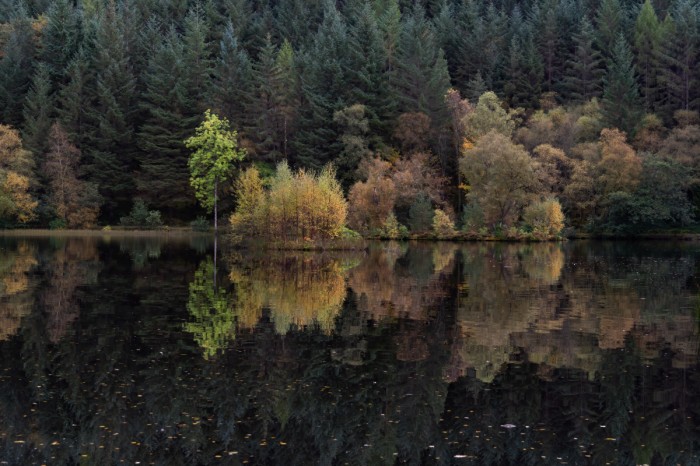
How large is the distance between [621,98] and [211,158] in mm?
36493

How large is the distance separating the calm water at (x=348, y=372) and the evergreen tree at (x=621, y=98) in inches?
1716

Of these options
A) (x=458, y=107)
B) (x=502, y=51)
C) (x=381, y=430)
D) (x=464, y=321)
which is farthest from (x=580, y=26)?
(x=381, y=430)

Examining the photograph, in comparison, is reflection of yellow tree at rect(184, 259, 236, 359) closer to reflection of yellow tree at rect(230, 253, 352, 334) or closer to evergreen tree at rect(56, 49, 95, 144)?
reflection of yellow tree at rect(230, 253, 352, 334)

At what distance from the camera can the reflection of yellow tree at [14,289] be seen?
65.4 ft

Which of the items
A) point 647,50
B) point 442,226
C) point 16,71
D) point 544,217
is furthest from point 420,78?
point 16,71

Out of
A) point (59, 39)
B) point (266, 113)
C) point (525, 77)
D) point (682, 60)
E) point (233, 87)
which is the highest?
point (59, 39)

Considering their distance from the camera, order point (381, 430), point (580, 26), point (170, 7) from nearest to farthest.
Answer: point (381, 430) → point (580, 26) → point (170, 7)

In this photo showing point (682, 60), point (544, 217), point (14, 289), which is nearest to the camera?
point (14, 289)

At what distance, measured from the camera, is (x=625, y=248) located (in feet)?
175

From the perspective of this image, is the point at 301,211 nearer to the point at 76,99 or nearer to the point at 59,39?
the point at 76,99

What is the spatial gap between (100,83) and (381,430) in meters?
74.1

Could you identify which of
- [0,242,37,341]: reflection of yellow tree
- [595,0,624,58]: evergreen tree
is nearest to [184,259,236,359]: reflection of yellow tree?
[0,242,37,341]: reflection of yellow tree

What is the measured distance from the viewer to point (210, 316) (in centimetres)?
2100

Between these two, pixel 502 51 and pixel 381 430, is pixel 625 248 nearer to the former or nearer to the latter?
pixel 502 51
